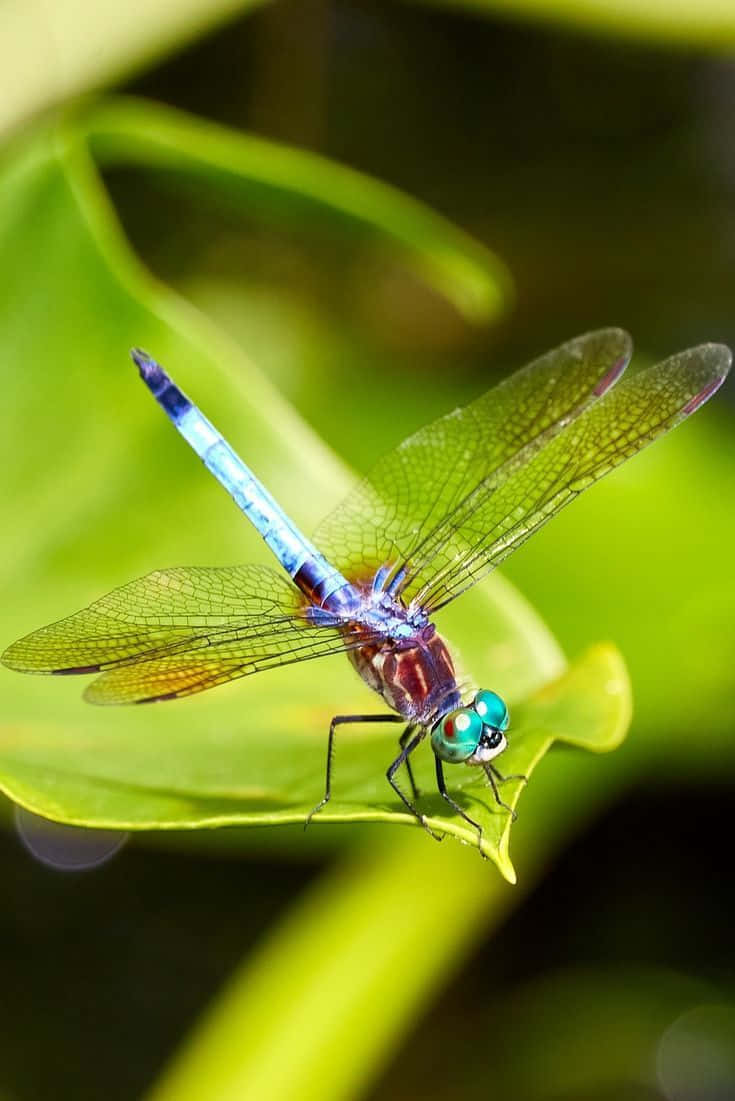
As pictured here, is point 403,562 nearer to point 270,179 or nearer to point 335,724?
point 335,724

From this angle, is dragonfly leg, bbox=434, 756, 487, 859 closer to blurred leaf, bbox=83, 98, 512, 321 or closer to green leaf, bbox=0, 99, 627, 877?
green leaf, bbox=0, 99, 627, 877

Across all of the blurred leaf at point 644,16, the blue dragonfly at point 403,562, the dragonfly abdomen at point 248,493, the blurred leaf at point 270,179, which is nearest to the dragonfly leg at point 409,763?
the blue dragonfly at point 403,562

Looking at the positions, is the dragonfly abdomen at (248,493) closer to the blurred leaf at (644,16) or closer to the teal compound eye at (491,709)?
the teal compound eye at (491,709)

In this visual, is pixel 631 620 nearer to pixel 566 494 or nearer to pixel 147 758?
pixel 566 494

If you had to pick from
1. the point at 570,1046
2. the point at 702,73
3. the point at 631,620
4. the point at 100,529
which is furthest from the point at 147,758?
the point at 702,73

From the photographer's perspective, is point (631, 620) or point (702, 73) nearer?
point (631, 620)

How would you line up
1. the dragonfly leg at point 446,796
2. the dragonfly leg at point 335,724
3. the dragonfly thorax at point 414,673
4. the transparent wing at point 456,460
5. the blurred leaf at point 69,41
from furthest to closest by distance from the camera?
the transparent wing at point 456,460 < the blurred leaf at point 69,41 < the dragonfly thorax at point 414,673 < the dragonfly leg at point 335,724 < the dragonfly leg at point 446,796
